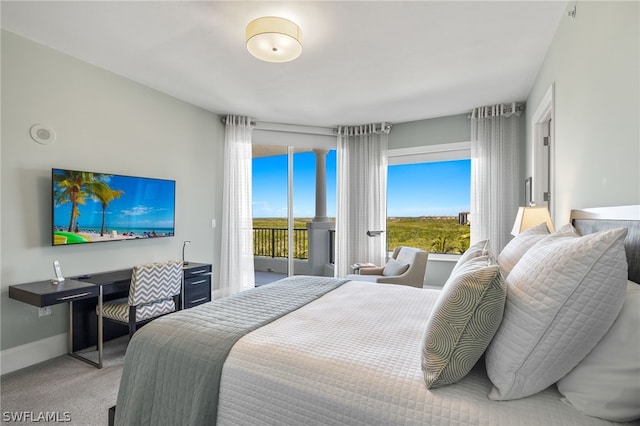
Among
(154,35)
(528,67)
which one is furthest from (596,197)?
(154,35)

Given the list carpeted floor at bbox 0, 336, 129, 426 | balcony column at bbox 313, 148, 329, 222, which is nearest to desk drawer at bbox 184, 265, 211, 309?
carpeted floor at bbox 0, 336, 129, 426

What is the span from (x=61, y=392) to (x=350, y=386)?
232cm

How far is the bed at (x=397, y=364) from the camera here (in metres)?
0.89

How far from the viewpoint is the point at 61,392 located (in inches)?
88.0

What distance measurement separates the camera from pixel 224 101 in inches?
157

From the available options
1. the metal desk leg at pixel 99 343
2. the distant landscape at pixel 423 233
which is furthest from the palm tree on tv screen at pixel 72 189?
the distant landscape at pixel 423 233

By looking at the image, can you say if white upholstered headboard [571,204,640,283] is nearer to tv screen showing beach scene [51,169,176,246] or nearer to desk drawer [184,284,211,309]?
desk drawer [184,284,211,309]

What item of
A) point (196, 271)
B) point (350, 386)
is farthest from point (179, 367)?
point (196, 271)

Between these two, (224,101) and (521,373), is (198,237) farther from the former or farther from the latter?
(521,373)

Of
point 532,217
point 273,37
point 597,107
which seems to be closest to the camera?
point 597,107

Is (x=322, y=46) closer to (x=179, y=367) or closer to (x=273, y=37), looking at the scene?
(x=273, y=37)

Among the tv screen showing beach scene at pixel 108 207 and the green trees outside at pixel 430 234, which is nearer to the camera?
the tv screen showing beach scene at pixel 108 207

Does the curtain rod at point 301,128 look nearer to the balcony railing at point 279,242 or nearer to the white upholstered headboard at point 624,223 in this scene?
the balcony railing at point 279,242

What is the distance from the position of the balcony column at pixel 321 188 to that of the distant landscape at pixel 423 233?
0.78ft
